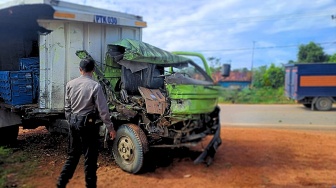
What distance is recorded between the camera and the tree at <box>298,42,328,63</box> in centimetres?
3086

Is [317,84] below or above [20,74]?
below

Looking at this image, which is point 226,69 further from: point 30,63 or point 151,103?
point 30,63

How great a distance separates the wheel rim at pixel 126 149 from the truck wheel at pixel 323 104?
13.4 m

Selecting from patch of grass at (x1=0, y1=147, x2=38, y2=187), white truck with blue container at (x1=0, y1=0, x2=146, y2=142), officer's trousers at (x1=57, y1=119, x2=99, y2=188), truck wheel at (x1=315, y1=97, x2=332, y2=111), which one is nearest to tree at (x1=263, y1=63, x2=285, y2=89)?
truck wheel at (x1=315, y1=97, x2=332, y2=111)

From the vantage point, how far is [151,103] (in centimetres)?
509

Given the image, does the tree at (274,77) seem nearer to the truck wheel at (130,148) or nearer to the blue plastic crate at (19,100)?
the truck wheel at (130,148)

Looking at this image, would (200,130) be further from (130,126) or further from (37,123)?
(37,123)

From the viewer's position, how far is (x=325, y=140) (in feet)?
25.4

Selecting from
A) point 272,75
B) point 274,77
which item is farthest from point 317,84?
point 272,75

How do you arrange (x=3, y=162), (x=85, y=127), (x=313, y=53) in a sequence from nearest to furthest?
(x=85, y=127)
(x=3, y=162)
(x=313, y=53)

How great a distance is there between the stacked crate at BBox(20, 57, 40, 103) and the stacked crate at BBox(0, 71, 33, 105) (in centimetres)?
7

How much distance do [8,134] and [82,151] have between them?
3387mm

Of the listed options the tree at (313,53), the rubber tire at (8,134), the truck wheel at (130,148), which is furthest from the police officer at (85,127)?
the tree at (313,53)

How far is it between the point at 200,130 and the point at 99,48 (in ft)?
7.95
